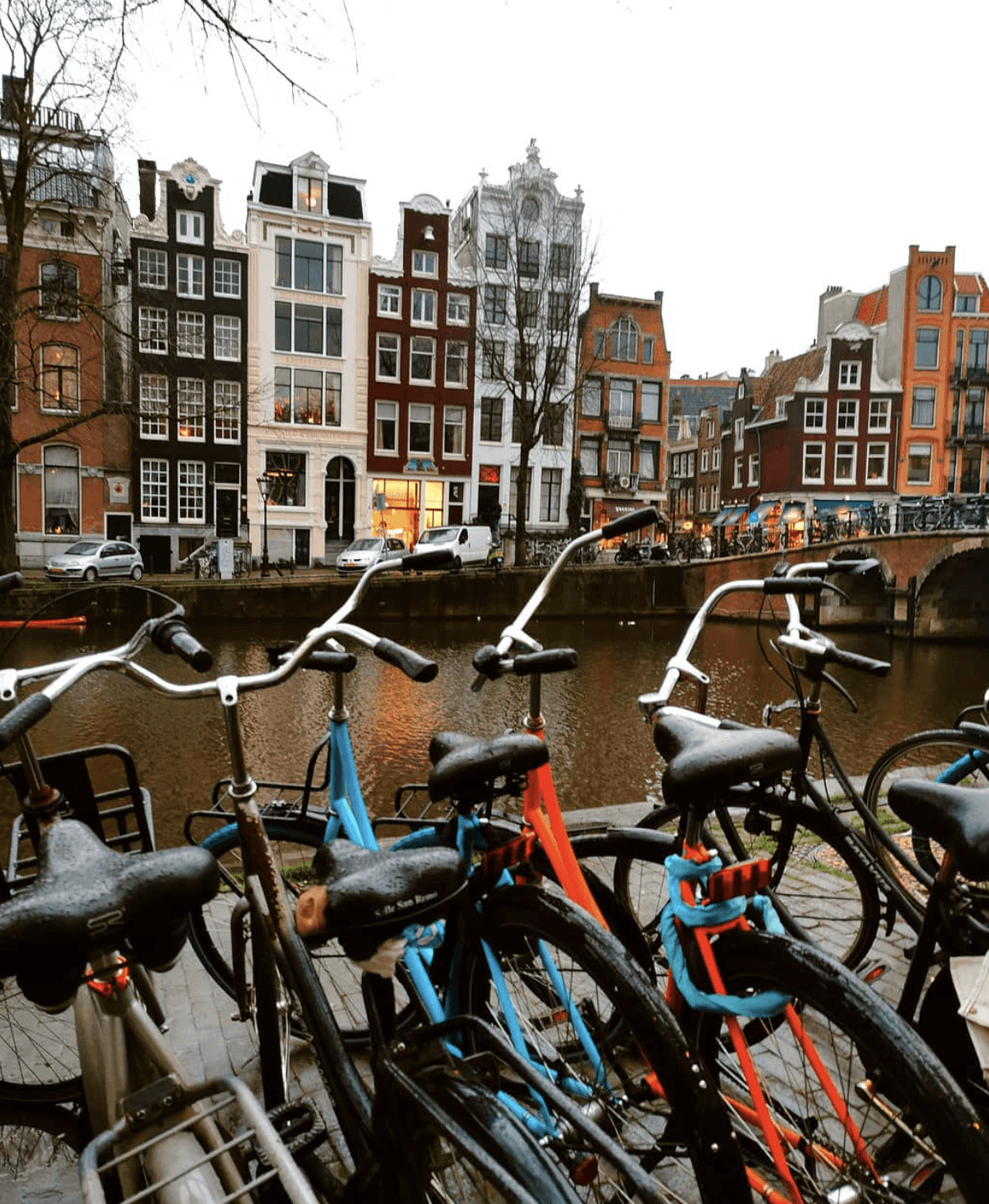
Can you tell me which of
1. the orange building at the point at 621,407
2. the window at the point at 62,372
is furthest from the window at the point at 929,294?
the window at the point at 62,372

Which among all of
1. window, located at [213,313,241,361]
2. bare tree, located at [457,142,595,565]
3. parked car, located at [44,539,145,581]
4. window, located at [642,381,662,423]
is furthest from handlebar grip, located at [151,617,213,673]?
window, located at [642,381,662,423]

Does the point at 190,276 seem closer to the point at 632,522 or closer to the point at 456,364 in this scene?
the point at 456,364

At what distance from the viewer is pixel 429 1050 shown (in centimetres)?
137

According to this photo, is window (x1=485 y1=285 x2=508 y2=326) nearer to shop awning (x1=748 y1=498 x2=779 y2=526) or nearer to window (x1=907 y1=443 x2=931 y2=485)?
shop awning (x1=748 y1=498 x2=779 y2=526)

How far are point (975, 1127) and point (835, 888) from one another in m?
2.54

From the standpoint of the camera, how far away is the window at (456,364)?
31344 mm

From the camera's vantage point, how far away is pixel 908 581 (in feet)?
74.6

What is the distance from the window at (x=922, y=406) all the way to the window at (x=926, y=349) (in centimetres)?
92

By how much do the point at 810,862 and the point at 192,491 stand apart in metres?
27.1

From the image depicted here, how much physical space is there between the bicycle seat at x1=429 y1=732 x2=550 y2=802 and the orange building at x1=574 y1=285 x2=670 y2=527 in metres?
32.1

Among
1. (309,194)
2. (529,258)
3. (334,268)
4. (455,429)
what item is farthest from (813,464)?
(309,194)

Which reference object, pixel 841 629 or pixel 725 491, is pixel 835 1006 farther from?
pixel 725 491

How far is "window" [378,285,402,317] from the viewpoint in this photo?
30.5m

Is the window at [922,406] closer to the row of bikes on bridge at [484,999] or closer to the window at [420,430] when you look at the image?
the window at [420,430]
